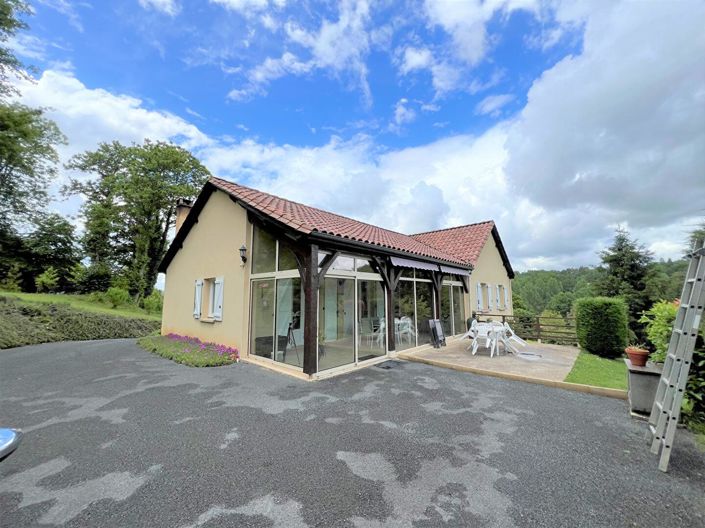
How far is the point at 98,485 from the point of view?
114 inches

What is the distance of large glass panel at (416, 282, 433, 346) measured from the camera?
10.3 m

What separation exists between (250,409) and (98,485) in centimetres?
219

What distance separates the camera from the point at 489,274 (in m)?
16.2

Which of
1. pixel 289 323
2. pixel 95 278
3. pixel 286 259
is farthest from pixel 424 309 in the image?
pixel 95 278

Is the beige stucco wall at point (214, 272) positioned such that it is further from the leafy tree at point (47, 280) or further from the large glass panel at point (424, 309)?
the leafy tree at point (47, 280)

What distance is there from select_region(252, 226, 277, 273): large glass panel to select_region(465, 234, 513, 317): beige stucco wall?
9.59 meters

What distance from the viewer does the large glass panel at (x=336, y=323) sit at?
7.26 meters

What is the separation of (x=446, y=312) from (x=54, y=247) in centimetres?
2990

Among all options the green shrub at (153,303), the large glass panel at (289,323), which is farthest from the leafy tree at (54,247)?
the large glass panel at (289,323)

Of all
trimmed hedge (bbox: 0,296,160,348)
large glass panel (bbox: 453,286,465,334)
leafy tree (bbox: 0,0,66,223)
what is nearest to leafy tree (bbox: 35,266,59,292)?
leafy tree (bbox: 0,0,66,223)

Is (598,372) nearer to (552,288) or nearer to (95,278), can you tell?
(95,278)

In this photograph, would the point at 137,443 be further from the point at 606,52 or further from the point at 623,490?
the point at 606,52

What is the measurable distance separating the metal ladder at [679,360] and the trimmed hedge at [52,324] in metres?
18.5

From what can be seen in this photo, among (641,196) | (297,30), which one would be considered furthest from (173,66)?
(641,196)
